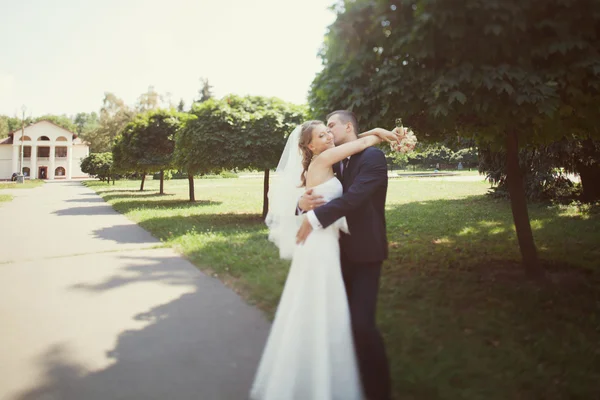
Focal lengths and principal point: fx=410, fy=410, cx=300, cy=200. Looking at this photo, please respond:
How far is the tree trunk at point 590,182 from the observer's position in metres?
15.8

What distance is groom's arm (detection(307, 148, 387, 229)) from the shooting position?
277 centimetres

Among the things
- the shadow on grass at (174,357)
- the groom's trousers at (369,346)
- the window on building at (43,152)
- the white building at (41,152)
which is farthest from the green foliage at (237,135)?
the window on building at (43,152)

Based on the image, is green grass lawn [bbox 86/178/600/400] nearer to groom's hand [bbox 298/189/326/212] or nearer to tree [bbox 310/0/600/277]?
groom's hand [bbox 298/189/326/212]

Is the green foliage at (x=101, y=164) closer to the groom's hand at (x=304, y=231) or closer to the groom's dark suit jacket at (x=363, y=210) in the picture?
the groom's hand at (x=304, y=231)

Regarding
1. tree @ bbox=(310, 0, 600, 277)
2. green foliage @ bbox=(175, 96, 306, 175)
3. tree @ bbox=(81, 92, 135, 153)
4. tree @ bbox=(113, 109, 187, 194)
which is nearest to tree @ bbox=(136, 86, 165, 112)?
tree @ bbox=(81, 92, 135, 153)

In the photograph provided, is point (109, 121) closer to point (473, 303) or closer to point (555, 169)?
point (555, 169)

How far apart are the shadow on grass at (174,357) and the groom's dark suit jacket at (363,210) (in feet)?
4.59

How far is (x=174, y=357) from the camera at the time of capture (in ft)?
12.2

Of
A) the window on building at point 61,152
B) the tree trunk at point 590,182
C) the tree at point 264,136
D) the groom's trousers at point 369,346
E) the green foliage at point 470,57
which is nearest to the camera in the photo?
the groom's trousers at point 369,346

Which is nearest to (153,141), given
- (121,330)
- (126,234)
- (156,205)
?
(156,205)

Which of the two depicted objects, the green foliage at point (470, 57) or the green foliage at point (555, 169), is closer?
the green foliage at point (470, 57)

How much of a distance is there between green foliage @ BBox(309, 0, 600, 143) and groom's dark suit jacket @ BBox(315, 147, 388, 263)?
1.69 metres

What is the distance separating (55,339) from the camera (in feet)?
13.7

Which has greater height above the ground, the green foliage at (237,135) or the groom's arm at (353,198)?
the green foliage at (237,135)
